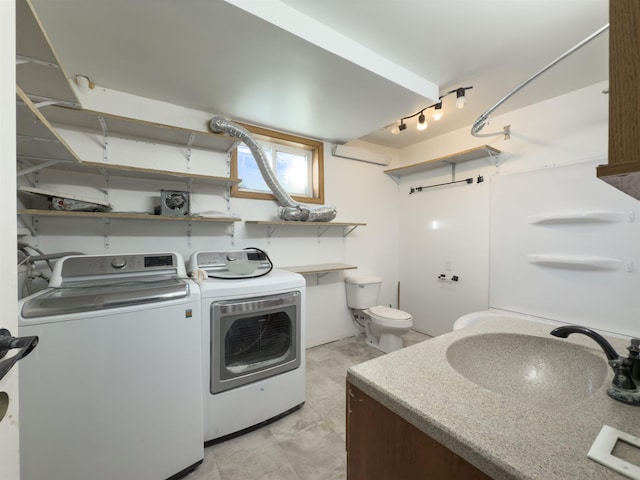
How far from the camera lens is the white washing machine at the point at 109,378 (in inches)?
42.3

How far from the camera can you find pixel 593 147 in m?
1.99

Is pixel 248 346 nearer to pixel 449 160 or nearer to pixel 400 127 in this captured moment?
pixel 400 127

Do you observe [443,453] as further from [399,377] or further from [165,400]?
[165,400]

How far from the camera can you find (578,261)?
6.63 ft

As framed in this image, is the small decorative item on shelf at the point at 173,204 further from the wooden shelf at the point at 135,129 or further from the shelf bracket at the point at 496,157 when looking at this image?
the shelf bracket at the point at 496,157

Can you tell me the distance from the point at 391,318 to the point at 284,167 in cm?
195

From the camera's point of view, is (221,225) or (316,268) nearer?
(221,225)

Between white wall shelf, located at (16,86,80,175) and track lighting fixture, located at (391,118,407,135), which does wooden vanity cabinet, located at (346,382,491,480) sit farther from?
track lighting fixture, located at (391,118,407,135)

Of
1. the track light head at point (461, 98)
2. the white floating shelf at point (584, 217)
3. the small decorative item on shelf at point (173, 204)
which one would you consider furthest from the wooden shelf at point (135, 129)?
the white floating shelf at point (584, 217)

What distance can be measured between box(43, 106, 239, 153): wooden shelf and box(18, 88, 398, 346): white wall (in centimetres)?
6

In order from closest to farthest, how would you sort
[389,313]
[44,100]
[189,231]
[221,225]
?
[44,100] → [189,231] → [221,225] → [389,313]

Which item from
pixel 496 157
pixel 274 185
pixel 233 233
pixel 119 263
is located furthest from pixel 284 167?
pixel 496 157

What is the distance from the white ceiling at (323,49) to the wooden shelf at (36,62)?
37 cm

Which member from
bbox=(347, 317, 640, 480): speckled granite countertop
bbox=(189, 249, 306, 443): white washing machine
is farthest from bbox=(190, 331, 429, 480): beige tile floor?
bbox=(347, 317, 640, 480): speckled granite countertop
